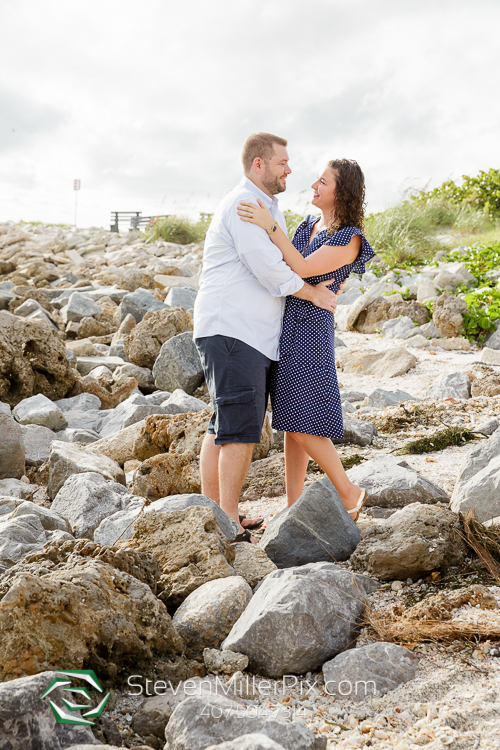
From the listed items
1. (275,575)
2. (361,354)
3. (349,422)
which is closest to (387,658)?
(275,575)

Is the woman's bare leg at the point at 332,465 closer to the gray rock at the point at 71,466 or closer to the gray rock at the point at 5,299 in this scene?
the gray rock at the point at 71,466

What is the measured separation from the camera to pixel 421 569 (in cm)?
309

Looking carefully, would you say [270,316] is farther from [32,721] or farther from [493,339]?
[493,339]

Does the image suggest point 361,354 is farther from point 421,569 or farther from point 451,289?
point 421,569

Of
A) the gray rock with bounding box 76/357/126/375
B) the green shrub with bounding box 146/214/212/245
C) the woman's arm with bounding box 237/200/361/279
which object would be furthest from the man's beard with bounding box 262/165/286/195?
the green shrub with bounding box 146/214/212/245

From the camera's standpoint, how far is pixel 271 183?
3.72 metres

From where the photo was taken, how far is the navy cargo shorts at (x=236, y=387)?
3.55 meters

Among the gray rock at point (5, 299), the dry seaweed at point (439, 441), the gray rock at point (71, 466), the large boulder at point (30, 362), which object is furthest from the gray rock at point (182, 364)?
the gray rock at point (5, 299)

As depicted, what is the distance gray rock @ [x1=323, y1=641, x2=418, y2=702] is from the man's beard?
248 centimetres

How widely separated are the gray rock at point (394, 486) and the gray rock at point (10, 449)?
104 inches

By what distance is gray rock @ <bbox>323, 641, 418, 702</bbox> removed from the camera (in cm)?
231

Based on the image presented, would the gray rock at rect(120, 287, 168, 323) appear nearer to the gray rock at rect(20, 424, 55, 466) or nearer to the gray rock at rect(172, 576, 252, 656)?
the gray rock at rect(20, 424, 55, 466)

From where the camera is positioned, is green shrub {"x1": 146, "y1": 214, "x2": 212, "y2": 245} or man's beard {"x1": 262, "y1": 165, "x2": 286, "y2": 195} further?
green shrub {"x1": 146, "y1": 214, "x2": 212, "y2": 245}

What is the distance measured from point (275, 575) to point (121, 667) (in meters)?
0.73
